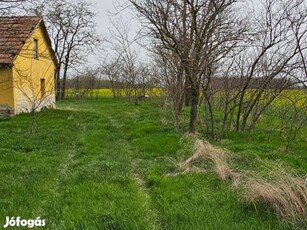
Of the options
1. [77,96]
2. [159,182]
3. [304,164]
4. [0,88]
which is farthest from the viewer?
[77,96]

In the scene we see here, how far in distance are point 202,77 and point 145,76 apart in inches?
774

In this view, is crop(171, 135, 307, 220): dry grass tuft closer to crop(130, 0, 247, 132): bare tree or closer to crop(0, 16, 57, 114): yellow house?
crop(130, 0, 247, 132): bare tree

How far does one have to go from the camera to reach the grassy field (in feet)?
14.1

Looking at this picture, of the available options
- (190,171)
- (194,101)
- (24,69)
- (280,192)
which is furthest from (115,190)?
(24,69)

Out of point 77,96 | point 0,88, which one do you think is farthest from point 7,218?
point 77,96

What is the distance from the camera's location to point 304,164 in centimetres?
753

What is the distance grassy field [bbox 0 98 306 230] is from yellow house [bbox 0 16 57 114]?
608cm

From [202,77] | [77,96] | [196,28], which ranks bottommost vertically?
[77,96]

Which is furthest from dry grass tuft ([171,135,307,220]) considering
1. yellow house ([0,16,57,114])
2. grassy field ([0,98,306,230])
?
yellow house ([0,16,57,114])

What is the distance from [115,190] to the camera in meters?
5.45

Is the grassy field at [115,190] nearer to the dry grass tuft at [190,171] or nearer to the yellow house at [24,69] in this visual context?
the dry grass tuft at [190,171]

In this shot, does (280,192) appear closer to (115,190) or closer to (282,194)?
(282,194)

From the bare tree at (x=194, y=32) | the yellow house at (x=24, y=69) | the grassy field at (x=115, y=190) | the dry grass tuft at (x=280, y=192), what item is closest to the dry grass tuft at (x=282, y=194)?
the dry grass tuft at (x=280, y=192)

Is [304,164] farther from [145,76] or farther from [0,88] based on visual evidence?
[145,76]
